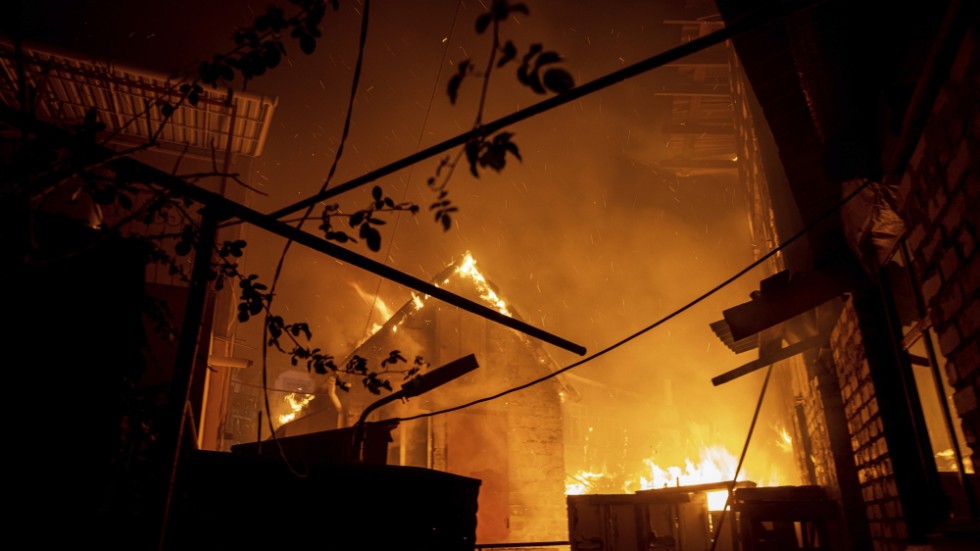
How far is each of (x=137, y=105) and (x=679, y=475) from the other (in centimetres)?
2533

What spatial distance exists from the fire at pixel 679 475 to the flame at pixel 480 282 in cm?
959

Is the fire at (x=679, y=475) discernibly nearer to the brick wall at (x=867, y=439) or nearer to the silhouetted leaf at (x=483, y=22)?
the brick wall at (x=867, y=439)

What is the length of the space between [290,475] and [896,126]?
153 inches

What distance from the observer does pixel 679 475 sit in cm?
2664

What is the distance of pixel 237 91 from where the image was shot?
30.3 feet

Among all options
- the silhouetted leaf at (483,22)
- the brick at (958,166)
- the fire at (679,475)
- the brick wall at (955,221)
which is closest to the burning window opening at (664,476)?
the fire at (679,475)

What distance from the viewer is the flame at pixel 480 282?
20672 mm

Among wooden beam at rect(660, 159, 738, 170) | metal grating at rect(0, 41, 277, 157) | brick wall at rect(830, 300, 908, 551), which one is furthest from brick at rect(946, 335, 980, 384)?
wooden beam at rect(660, 159, 738, 170)

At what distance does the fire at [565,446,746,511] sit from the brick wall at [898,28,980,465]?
77.7 ft

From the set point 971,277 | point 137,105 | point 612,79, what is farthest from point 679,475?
point 612,79

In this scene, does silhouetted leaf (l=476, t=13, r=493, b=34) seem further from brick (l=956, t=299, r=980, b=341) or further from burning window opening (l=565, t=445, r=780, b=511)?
burning window opening (l=565, t=445, r=780, b=511)

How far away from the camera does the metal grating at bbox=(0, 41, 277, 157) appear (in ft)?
27.1

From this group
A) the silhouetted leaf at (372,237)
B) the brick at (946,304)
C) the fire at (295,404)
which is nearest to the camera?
the brick at (946,304)

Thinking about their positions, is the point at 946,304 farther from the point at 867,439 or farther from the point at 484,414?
the point at 484,414
